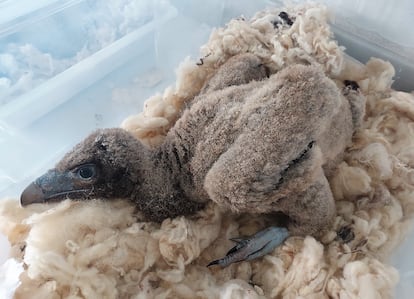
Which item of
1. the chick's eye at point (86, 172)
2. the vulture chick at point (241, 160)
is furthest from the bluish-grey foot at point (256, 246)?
the chick's eye at point (86, 172)

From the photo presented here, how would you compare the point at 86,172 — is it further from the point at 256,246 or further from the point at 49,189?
the point at 256,246

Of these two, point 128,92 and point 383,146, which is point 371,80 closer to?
point 383,146

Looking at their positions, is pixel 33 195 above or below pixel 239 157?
below

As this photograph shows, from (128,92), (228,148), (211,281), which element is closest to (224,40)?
(128,92)

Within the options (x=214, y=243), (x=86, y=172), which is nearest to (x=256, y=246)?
(x=214, y=243)

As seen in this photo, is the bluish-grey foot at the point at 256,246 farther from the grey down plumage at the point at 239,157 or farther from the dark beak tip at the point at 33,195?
the dark beak tip at the point at 33,195

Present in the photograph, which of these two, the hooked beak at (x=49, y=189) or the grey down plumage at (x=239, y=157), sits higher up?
the grey down plumage at (x=239, y=157)

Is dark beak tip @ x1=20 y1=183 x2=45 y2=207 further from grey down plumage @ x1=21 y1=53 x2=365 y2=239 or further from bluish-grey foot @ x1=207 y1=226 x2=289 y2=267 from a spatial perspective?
bluish-grey foot @ x1=207 y1=226 x2=289 y2=267
